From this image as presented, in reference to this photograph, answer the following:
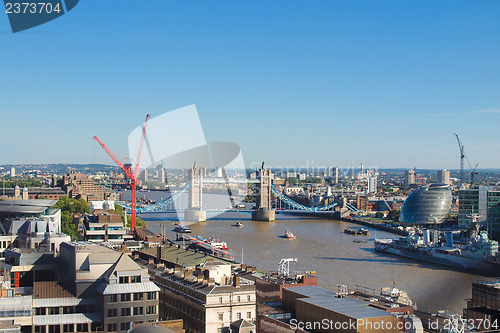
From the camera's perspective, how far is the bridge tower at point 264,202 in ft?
126

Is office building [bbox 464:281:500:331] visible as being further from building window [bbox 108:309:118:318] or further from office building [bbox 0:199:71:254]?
office building [bbox 0:199:71:254]

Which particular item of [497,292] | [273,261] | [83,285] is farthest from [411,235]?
[83,285]

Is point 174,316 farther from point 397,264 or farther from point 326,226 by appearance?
point 326,226

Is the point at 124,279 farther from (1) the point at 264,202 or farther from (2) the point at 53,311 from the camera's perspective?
(1) the point at 264,202

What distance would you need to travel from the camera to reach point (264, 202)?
4075 centimetres

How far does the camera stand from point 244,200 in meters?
60.0

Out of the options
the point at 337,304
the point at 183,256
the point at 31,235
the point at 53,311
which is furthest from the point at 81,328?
the point at 183,256

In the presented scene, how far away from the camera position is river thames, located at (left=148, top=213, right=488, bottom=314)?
1475cm

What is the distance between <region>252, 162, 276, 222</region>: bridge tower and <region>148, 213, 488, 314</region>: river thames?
573 centimetres

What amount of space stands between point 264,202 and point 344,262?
21.2 meters

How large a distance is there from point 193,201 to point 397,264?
20241 mm

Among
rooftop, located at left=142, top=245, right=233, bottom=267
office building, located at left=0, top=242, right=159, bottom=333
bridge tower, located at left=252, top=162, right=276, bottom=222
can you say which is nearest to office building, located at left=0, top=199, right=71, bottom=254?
rooftop, located at left=142, top=245, right=233, bottom=267

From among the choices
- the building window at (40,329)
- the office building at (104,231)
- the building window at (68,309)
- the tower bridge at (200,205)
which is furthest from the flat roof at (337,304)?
the tower bridge at (200,205)

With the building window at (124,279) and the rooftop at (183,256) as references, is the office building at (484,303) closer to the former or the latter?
the rooftop at (183,256)
